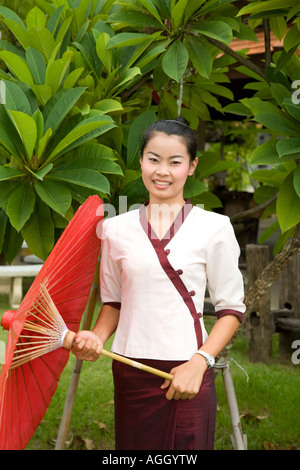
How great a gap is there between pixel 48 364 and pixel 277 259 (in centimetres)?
121

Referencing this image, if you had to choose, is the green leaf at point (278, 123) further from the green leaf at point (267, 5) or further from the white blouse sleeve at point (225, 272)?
the white blouse sleeve at point (225, 272)

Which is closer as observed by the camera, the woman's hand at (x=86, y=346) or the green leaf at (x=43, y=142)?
the woman's hand at (x=86, y=346)

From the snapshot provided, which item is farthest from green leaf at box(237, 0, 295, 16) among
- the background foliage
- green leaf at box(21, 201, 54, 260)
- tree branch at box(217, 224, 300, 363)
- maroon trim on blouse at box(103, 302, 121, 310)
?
maroon trim on blouse at box(103, 302, 121, 310)

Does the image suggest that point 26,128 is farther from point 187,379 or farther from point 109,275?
point 187,379

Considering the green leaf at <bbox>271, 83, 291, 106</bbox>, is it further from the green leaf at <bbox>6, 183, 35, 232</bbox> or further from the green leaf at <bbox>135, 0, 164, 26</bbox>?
the green leaf at <bbox>6, 183, 35, 232</bbox>

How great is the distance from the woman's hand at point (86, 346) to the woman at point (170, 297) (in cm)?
9

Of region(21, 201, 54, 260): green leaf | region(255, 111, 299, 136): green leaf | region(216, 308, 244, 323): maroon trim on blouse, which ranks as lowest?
region(216, 308, 244, 323): maroon trim on blouse

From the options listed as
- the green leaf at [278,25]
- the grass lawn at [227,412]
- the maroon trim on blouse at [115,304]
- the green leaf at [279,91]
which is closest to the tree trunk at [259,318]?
the grass lawn at [227,412]

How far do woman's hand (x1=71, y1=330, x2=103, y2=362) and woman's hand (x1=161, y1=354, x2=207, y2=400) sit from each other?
0.74 feet

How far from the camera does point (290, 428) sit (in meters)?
3.88

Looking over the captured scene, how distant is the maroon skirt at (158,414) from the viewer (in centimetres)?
181

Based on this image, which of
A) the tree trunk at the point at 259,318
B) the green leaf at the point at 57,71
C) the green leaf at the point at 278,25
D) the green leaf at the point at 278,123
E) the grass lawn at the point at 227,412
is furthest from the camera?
the tree trunk at the point at 259,318

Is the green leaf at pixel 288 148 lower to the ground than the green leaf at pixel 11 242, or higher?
higher

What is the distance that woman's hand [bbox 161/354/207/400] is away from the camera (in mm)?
1730
